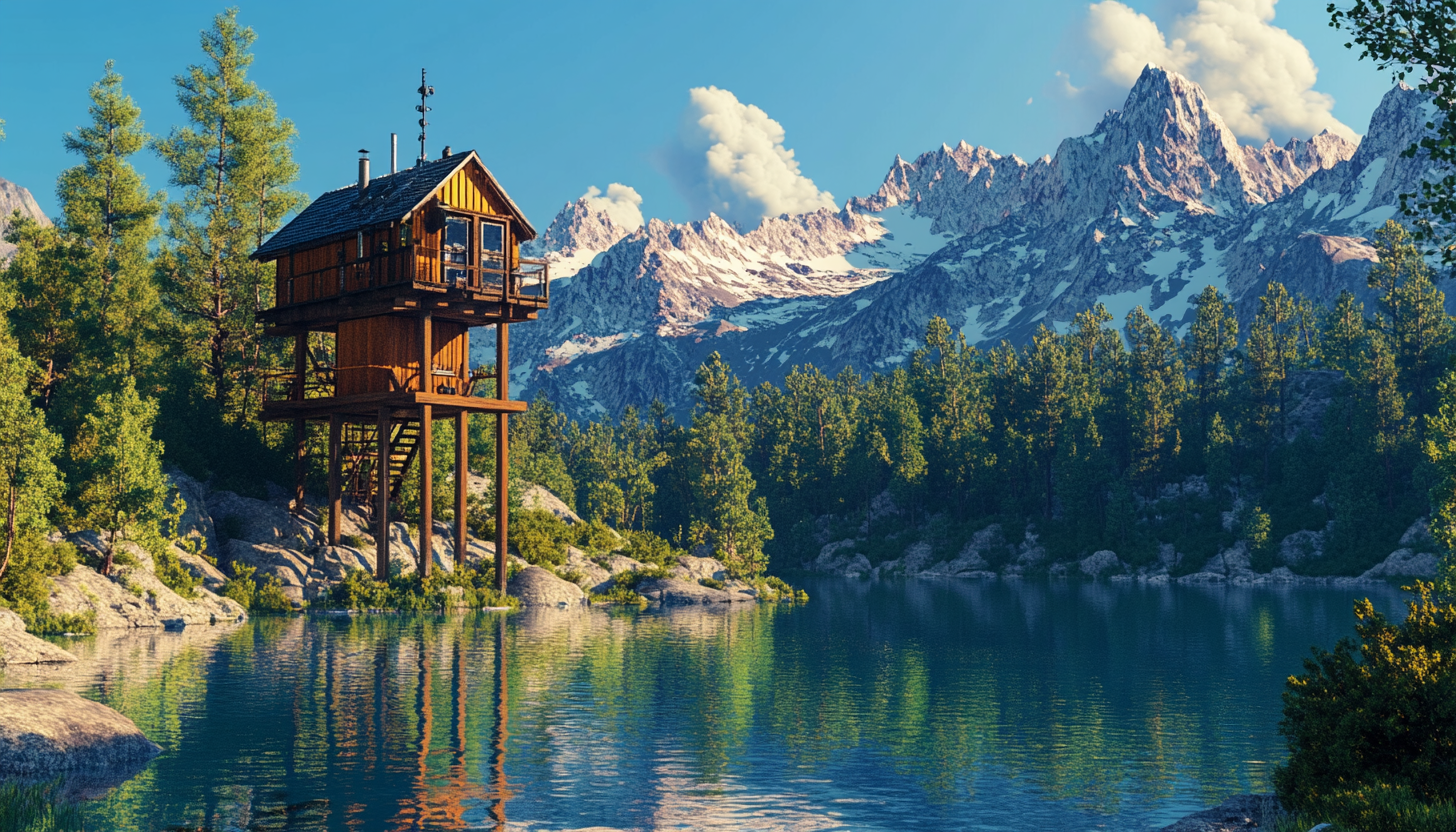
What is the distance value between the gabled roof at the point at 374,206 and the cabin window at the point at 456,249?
2.09m

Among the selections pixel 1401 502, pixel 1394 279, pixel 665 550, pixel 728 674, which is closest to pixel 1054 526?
pixel 1401 502

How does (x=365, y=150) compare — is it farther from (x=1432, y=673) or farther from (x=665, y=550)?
(x=1432, y=673)

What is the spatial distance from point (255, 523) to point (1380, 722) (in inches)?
2207

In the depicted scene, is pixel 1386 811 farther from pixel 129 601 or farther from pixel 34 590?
pixel 129 601

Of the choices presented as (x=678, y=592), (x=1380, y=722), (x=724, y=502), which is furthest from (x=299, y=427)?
(x=1380, y=722)

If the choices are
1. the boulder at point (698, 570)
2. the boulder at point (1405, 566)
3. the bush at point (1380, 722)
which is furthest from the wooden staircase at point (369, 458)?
the boulder at point (1405, 566)

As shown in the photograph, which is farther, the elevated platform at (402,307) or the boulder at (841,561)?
the boulder at (841,561)

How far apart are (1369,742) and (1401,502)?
115 metres

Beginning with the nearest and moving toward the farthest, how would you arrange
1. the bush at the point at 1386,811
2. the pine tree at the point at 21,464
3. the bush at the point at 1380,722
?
1. the bush at the point at 1386,811
2. the bush at the point at 1380,722
3. the pine tree at the point at 21,464

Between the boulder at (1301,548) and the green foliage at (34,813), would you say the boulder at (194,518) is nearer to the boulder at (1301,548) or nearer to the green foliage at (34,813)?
the green foliage at (34,813)

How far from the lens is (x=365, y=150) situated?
62.4m

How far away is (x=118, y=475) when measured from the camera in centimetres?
5091

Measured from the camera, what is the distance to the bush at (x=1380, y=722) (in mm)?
16484

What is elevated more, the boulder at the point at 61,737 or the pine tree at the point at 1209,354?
the pine tree at the point at 1209,354
